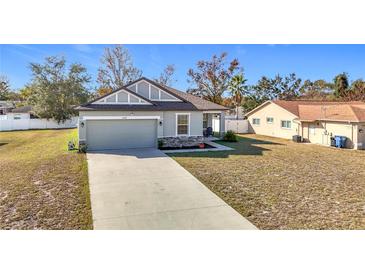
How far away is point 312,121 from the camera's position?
18703 mm

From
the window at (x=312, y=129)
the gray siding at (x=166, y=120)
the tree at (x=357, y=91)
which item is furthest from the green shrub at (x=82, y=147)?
the tree at (x=357, y=91)

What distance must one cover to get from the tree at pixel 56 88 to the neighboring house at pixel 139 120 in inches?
684

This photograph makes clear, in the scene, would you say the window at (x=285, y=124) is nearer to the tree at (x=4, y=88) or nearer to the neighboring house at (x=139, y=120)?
the neighboring house at (x=139, y=120)

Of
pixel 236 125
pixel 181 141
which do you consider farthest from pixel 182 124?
pixel 236 125

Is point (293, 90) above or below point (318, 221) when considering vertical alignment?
above

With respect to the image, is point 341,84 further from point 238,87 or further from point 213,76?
point 213,76

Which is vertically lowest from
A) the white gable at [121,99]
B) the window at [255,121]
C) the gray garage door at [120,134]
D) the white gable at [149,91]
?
the gray garage door at [120,134]

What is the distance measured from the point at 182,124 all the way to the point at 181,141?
1.11m

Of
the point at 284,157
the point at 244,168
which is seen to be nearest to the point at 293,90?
the point at 284,157

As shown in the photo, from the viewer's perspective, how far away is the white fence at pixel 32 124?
1102 inches
